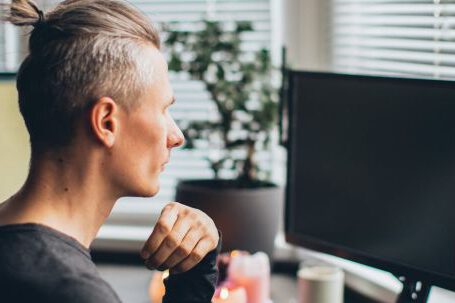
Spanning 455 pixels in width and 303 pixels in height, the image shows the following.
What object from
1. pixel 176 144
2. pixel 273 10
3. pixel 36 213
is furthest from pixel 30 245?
pixel 273 10

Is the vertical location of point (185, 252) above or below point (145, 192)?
below

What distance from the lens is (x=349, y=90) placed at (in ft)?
5.57

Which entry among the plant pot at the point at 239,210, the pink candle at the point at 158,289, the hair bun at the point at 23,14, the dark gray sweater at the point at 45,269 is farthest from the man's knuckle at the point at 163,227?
the plant pot at the point at 239,210

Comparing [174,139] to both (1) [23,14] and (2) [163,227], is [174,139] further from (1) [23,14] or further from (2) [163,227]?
(1) [23,14]

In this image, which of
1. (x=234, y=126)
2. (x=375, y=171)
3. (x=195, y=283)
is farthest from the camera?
(x=234, y=126)

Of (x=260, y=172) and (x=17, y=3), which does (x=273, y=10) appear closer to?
(x=260, y=172)

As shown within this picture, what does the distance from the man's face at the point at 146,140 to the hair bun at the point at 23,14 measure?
0.17 m

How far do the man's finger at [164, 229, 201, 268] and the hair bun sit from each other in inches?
17.9

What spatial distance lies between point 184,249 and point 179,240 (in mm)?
23

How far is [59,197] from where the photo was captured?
3.89ft

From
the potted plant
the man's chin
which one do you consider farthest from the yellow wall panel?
the man's chin

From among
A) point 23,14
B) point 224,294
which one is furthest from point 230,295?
point 23,14

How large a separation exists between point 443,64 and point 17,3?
3.60ft

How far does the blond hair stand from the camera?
1176 mm
